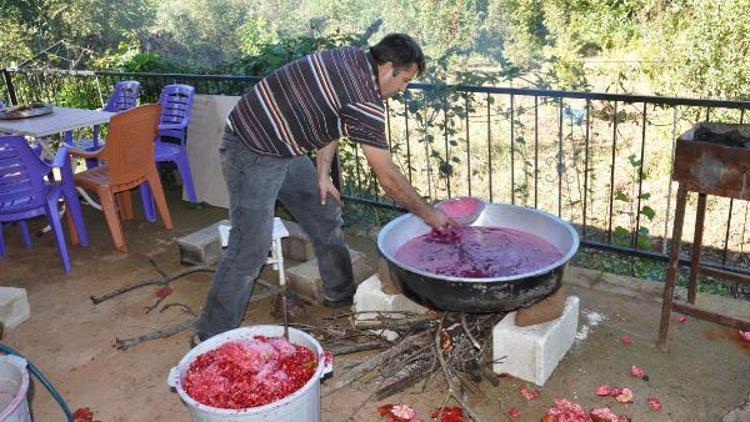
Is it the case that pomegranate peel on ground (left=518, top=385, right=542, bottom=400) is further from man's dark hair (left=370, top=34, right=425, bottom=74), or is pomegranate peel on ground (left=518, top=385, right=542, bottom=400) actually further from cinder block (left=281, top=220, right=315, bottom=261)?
cinder block (left=281, top=220, right=315, bottom=261)

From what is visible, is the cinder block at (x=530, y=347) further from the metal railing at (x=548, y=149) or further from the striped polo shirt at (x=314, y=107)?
the metal railing at (x=548, y=149)

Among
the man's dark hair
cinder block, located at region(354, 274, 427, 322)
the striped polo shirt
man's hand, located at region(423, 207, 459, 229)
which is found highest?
the man's dark hair

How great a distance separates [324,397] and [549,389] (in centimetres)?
121

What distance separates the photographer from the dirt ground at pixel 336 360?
3.09 meters

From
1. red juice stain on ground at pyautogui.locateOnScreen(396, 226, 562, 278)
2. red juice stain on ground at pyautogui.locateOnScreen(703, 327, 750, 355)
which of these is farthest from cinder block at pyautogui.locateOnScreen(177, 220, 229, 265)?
red juice stain on ground at pyautogui.locateOnScreen(703, 327, 750, 355)

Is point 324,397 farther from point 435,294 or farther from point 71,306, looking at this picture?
point 71,306

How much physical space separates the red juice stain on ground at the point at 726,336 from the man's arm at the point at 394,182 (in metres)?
1.87

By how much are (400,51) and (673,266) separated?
191 centimetres

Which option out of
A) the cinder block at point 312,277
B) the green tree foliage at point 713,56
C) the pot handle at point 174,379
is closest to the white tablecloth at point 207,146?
the cinder block at point 312,277

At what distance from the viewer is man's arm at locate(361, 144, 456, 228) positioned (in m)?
2.96

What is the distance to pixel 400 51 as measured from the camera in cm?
293

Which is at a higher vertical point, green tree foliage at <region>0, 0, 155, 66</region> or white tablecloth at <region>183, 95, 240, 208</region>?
green tree foliage at <region>0, 0, 155, 66</region>

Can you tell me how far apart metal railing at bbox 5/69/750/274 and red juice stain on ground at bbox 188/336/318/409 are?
2.47 m

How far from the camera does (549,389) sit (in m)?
3.18
